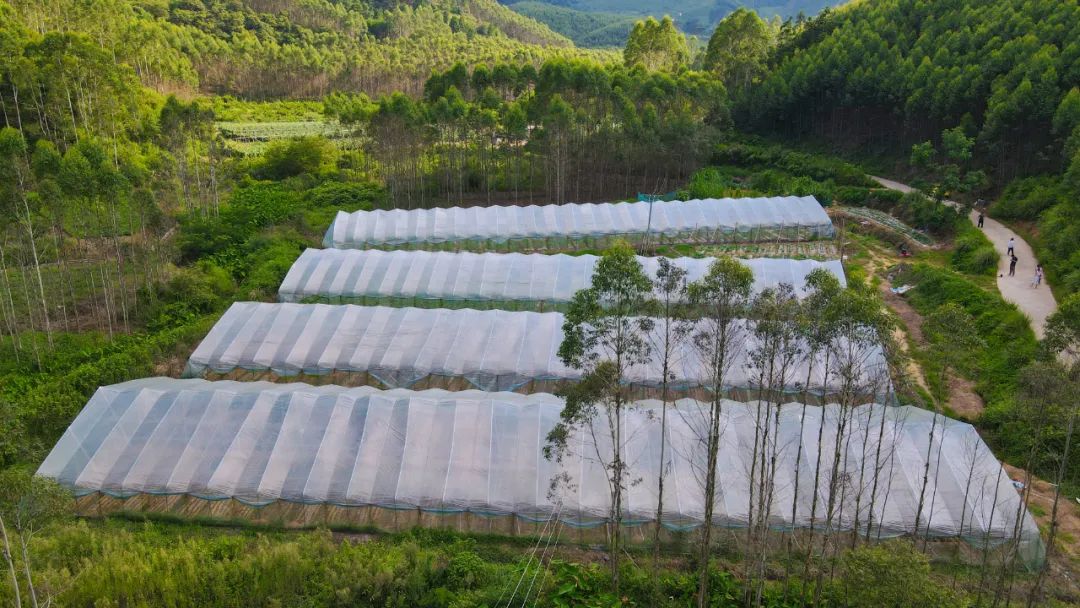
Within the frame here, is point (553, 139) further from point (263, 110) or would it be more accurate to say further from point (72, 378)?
point (263, 110)

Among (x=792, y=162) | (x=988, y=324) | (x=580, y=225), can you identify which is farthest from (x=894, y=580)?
(x=792, y=162)

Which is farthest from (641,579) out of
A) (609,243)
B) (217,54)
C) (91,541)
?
(217,54)

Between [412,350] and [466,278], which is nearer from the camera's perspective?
[412,350]

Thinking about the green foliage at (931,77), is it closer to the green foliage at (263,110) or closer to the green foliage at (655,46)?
the green foliage at (655,46)

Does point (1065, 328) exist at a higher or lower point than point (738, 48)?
lower

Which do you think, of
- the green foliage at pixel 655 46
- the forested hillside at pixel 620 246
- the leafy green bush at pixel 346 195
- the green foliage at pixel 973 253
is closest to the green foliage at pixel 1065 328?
the forested hillside at pixel 620 246
